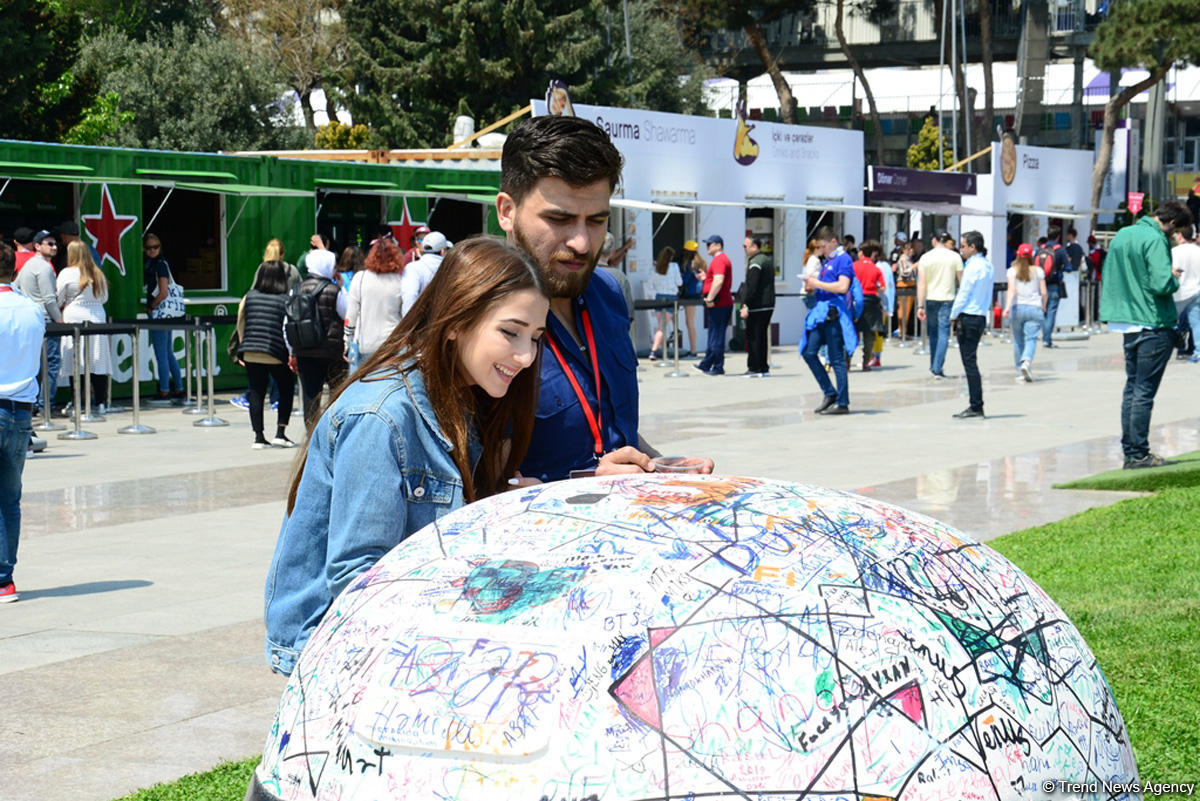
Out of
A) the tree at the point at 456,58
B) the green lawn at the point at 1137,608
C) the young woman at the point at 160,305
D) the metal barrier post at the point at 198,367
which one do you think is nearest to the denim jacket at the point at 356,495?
the green lawn at the point at 1137,608

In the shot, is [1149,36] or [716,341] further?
[1149,36]

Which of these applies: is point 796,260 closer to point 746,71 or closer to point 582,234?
point 582,234

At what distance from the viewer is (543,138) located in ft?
10.7

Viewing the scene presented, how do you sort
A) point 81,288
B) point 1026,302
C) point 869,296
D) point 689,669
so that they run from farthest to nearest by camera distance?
point 869,296
point 1026,302
point 81,288
point 689,669

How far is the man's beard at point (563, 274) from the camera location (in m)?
3.24

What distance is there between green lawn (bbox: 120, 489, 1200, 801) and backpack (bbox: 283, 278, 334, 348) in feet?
22.3

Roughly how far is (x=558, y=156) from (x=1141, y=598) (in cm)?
486

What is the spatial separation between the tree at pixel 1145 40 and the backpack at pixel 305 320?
34.4m

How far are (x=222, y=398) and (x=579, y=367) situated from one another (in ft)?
55.0

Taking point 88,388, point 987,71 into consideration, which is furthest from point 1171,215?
point 987,71

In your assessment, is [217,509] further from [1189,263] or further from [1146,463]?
[1189,263]

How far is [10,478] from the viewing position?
26.4 ft

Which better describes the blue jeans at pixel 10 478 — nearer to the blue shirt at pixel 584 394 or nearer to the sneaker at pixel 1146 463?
the blue shirt at pixel 584 394

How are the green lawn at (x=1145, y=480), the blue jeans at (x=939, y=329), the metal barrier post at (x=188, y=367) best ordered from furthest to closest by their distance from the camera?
the blue jeans at (x=939, y=329)
the metal barrier post at (x=188, y=367)
the green lawn at (x=1145, y=480)
